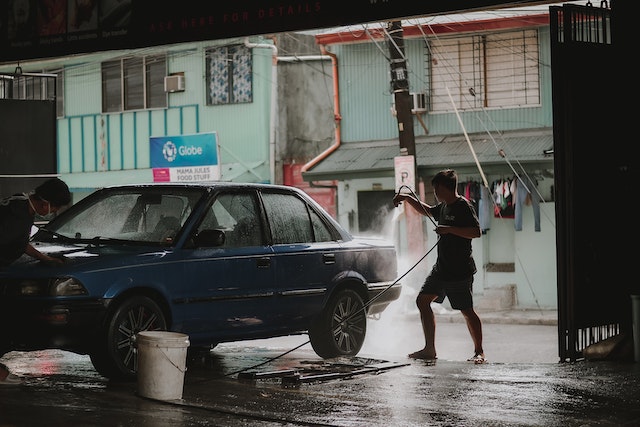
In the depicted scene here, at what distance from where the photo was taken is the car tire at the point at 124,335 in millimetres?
9703

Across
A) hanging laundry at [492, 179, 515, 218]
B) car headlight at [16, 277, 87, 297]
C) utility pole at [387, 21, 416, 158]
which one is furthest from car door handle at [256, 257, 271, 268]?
hanging laundry at [492, 179, 515, 218]

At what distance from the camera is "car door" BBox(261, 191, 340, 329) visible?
37.5ft

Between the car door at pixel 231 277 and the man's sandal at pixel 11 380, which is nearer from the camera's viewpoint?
the man's sandal at pixel 11 380

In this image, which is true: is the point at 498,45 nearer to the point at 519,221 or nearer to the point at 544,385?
the point at 519,221

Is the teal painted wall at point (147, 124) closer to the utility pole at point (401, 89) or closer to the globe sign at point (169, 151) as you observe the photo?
the globe sign at point (169, 151)

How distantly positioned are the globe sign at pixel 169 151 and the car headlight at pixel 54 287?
2149cm

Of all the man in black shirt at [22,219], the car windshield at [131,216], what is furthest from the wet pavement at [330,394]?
the car windshield at [131,216]

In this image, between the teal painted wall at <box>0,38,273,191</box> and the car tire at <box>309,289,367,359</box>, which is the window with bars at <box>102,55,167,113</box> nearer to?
the teal painted wall at <box>0,38,273,191</box>

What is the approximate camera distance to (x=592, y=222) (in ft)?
36.4

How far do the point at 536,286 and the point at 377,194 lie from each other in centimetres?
468

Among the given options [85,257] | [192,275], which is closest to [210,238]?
[192,275]

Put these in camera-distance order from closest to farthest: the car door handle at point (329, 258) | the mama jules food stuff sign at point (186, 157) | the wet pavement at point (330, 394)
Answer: the wet pavement at point (330, 394)
the car door handle at point (329, 258)
the mama jules food stuff sign at point (186, 157)

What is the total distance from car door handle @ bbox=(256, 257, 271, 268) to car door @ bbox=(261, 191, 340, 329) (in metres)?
0.10

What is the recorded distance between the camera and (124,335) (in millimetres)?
9859
